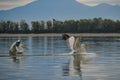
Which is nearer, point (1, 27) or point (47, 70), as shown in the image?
point (47, 70)

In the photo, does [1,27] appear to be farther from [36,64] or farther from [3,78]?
[3,78]

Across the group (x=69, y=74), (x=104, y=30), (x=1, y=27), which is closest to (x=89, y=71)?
(x=69, y=74)

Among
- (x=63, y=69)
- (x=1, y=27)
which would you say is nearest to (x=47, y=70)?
(x=63, y=69)

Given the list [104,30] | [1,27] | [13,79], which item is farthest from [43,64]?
[104,30]

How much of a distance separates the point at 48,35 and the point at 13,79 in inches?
1909

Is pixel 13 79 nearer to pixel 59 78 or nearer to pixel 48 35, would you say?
pixel 59 78

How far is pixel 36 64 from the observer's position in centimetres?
1366

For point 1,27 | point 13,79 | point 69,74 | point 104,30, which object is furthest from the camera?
point 104,30

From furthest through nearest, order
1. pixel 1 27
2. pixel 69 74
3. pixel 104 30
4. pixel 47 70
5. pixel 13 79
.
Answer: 1. pixel 104 30
2. pixel 1 27
3. pixel 47 70
4. pixel 69 74
5. pixel 13 79

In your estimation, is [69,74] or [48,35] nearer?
[69,74]

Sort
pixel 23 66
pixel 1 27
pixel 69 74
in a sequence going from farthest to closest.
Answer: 1. pixel 1 27
2. pixel 23 66
3. pixel 69 74

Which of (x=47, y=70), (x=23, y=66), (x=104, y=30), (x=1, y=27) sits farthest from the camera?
(x=104, y=30)

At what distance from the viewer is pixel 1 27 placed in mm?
49938

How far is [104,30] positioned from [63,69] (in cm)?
4461
